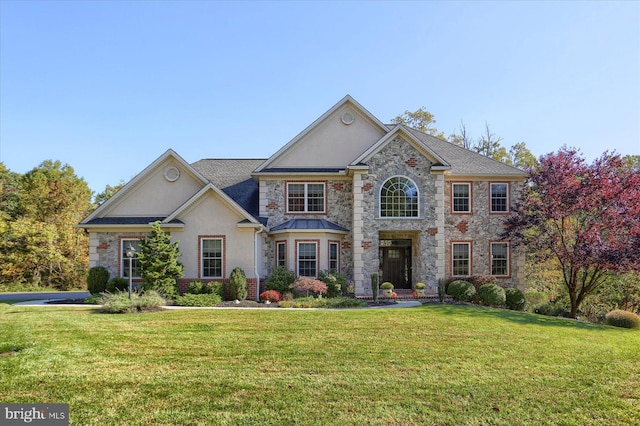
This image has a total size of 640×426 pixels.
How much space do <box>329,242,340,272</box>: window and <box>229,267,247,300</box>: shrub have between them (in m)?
4.73

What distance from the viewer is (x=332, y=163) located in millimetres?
22141

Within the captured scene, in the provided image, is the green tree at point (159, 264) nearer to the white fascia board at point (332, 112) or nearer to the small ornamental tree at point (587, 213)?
the white fascia board at point (332, 112)

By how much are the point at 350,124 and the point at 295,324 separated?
13.3 metres

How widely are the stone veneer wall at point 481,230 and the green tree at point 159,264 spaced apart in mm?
13958

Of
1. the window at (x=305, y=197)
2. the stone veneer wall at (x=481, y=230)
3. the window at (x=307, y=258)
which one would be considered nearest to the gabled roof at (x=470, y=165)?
the stone veneer wall at (x=481, y=230)

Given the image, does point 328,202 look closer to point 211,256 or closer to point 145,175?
point 211,256

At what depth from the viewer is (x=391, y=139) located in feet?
68.1

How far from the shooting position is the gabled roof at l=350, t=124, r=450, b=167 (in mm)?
20406

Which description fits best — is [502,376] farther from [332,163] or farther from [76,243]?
[76,243]

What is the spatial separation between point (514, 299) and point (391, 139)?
981 centimetres

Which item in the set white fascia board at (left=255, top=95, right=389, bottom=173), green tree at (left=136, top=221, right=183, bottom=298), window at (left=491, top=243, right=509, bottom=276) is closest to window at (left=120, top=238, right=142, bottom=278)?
green tree at (left=136, top=221, right=183, bottom=298)

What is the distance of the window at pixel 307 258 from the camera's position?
67.1 feet

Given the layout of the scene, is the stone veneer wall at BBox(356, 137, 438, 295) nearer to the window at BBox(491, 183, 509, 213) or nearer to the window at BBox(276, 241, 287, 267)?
the window at BBox(491, 183, 509, 213)

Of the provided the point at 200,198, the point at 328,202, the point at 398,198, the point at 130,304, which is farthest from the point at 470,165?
the point at 130,304
